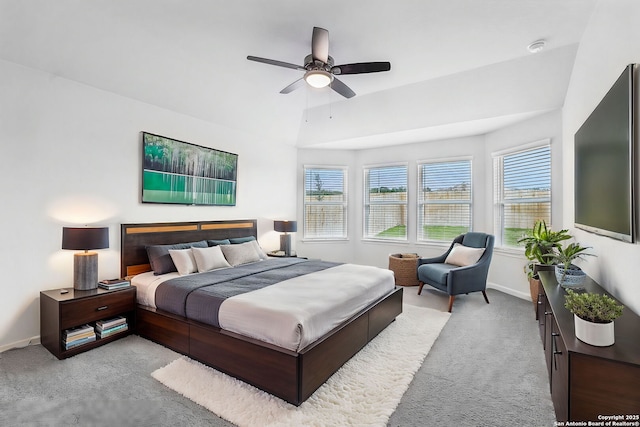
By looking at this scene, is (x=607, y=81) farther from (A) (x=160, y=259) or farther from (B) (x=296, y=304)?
(A) (x=160, y=259)

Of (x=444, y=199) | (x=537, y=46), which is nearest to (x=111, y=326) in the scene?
(x=537, y=46)

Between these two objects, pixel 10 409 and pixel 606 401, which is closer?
pixel 606 401

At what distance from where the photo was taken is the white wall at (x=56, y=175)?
114 inches

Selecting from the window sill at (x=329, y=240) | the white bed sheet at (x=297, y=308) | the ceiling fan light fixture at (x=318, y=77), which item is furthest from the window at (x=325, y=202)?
the ceiling fan light fixture at (x=318, y=77)

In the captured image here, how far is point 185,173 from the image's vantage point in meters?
4.36

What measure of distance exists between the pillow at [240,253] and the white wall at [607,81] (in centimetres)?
380

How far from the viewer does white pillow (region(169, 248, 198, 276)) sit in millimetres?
3572

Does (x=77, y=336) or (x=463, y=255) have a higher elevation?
(x=463, y=255)

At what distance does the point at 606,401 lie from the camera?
1397 mm

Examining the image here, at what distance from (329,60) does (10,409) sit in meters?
3.69

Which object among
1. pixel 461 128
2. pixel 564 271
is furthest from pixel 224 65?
pixel 564 271

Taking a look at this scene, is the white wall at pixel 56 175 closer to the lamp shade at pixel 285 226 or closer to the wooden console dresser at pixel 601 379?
the lamp shade at pixel 285 226

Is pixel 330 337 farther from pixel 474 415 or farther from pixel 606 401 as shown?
pixel 606 401

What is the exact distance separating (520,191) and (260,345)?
450 cm
